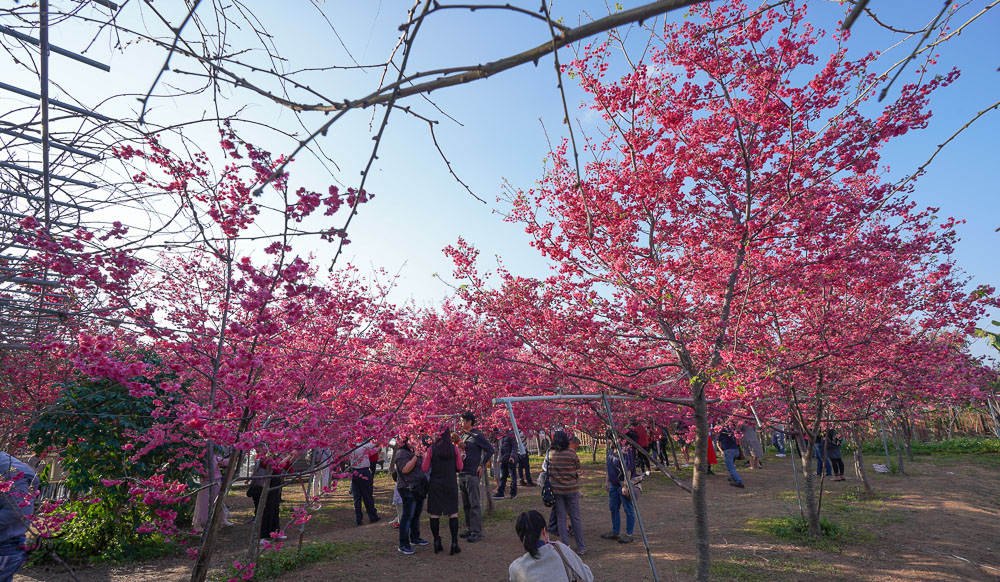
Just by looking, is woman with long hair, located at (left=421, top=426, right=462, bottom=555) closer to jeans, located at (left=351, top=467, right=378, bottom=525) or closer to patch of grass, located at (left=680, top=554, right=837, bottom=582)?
jeans, located at (left=351, top=467, right=378, bottom=525)

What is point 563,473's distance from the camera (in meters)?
7.11

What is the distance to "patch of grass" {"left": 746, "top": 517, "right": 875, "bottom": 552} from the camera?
A: 7.41 meters

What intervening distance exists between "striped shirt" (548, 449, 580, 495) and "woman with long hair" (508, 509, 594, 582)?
2.79 metres

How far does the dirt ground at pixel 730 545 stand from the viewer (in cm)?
645

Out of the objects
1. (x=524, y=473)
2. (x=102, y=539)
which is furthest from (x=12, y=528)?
(x=524, y=473)

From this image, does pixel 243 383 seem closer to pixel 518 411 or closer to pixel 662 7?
pixel 662 7

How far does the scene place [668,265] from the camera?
20.2 feet

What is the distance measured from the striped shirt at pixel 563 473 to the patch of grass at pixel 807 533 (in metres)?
3.65

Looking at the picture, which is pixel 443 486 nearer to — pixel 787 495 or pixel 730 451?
pixel 787 495

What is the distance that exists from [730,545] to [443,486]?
458cm

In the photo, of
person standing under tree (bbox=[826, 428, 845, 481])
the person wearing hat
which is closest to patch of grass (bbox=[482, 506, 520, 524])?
the person wearing hat

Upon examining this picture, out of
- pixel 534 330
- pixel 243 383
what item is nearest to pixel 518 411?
pixel 534 330

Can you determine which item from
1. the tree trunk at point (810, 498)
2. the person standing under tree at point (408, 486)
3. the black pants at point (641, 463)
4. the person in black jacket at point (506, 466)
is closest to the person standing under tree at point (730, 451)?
the black pants at point (641, 463)

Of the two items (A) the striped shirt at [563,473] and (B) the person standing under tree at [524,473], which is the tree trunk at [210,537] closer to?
(A) the striped shirt at [563,473]
